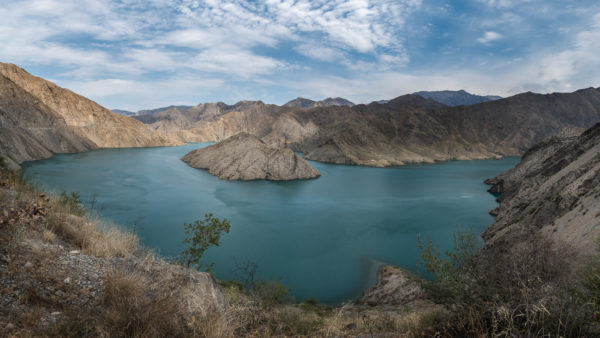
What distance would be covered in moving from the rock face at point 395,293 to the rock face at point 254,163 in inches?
1498

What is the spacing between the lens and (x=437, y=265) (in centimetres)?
715

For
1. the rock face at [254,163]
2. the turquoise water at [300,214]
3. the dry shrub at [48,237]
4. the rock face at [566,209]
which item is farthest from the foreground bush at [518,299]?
the rock face at [254,163]

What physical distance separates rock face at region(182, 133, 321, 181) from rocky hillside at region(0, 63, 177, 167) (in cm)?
3492

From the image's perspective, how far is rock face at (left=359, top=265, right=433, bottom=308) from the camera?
1337 cm

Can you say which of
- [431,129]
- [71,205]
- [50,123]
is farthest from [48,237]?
[431,129]

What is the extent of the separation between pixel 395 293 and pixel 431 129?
107 m

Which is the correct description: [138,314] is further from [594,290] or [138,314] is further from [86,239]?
[594,290]

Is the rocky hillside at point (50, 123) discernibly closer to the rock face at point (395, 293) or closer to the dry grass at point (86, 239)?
the dry grass at point (86, 239)

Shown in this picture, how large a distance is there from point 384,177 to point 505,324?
58.9 metres

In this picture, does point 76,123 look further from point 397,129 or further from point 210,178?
point 397,129

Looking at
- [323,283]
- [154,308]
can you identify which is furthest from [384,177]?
[154,308]

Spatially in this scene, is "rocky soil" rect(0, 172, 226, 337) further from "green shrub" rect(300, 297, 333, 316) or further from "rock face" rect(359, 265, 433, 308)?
"rock face" rect(359, 265, 433, 308)

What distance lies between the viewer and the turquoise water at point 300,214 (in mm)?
20031

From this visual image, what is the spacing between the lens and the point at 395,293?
48.8 feet
